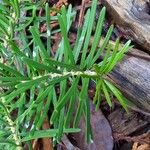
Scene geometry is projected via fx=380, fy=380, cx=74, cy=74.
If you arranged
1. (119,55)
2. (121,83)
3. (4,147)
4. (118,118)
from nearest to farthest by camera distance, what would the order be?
(119,55), (4,147), (121,83), (118,118)

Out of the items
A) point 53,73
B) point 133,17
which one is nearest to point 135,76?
point 133,17

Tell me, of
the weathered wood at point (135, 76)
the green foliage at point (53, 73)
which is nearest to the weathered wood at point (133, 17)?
the weathered wood at point (135, 76)

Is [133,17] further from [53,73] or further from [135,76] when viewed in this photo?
Result: [53,73]

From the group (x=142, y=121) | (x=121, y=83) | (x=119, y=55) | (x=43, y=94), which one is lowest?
(x=142, y=121)

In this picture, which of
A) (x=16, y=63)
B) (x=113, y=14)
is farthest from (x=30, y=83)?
(x=113, y=14)

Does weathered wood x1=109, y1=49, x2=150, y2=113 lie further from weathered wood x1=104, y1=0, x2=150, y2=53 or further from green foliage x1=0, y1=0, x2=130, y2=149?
green foliage x1=0, y1=0, x2=130, y2=149

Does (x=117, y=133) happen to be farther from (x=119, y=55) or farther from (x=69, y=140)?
(x=119, y=55)

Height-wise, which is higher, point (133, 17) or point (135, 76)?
point (133, 17)
